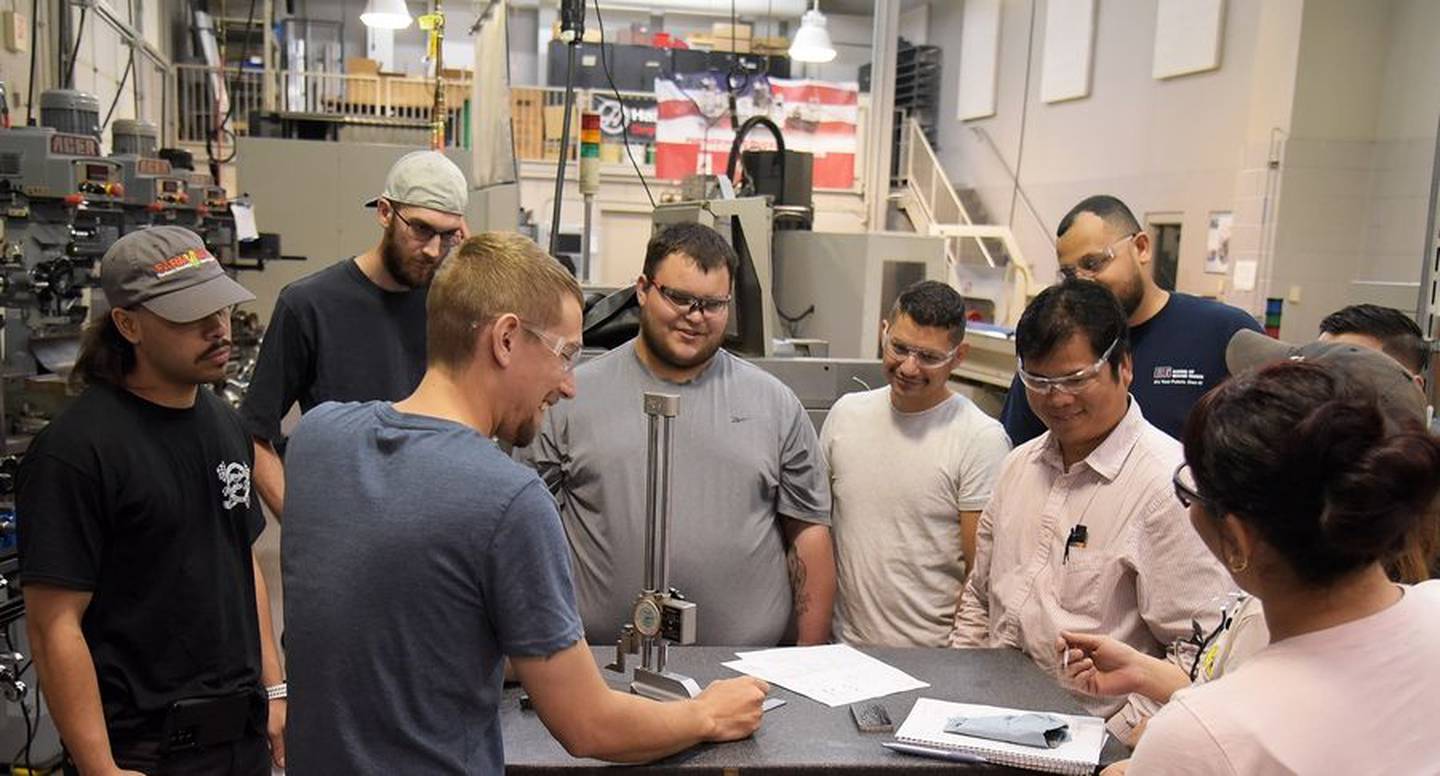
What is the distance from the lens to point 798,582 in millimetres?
2109

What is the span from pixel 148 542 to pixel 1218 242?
6.54 metres

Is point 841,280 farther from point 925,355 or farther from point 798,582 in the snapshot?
point 798,582

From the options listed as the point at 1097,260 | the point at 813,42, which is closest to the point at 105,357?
the point at 1097,260

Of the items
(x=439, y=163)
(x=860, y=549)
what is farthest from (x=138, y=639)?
(x=860, y=549)

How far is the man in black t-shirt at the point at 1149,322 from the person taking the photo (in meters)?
2.29

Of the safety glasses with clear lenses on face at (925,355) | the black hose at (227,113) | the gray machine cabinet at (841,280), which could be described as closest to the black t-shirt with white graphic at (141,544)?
the safety glasses with clear lenses on face at (925,355)

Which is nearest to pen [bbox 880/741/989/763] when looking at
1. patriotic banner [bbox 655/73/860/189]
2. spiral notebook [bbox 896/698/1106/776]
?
spiral notebook [bbox 896/698/1106/776]

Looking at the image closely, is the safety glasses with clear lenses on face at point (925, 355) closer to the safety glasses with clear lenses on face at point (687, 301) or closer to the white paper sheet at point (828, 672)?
the safety glasses with clear lenses on face at point (687, 301)

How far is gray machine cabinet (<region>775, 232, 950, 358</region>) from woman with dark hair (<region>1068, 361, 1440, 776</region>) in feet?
8.45

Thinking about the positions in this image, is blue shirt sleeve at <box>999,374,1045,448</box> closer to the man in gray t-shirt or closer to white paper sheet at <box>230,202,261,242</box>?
the man in gray t-shirt

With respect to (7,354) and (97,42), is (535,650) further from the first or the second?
(97,42)

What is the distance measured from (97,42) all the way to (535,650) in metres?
6.94

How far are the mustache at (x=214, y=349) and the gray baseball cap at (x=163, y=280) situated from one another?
5cm

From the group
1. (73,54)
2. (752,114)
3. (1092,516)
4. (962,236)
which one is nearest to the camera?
(1092,516)
